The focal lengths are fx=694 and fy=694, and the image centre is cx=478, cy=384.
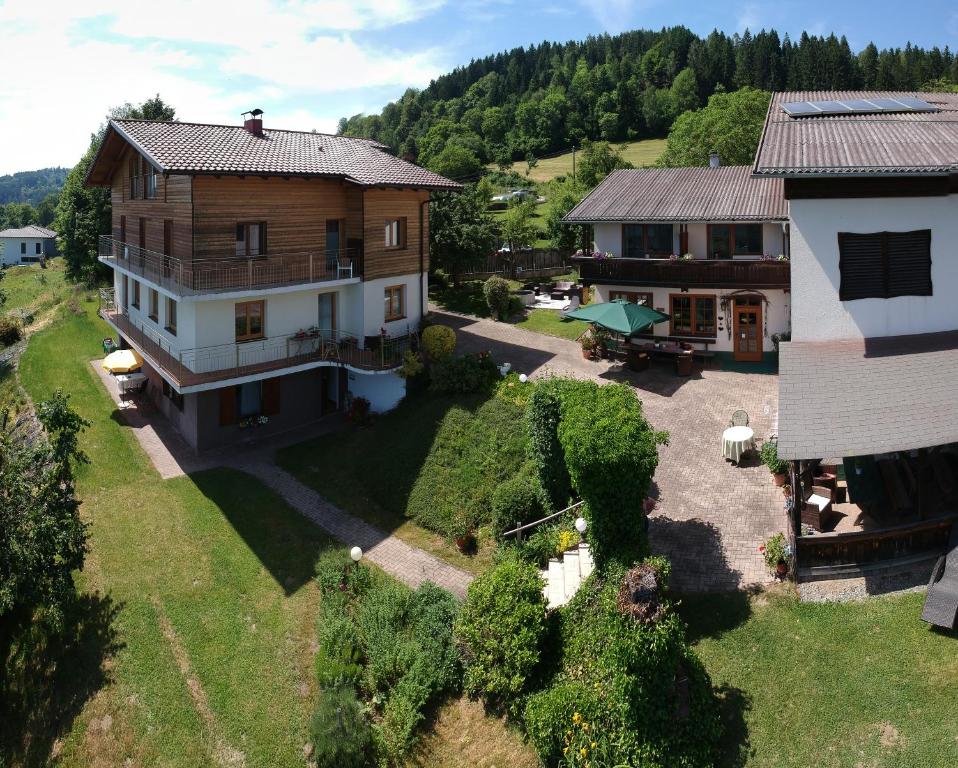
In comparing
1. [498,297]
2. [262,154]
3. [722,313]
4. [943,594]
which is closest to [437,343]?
[498,297]

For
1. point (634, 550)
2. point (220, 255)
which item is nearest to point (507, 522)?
A: point (634, 550)

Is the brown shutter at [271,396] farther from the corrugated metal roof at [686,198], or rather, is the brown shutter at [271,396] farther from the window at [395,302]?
the corrugated metal roof at [686,198]

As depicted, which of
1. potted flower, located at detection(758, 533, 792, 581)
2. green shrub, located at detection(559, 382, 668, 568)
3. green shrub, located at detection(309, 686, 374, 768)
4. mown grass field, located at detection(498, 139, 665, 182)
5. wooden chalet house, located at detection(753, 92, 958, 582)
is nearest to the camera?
wooden chalet house, located at detection(753, 92, 958, 582)

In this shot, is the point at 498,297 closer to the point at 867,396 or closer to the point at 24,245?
the point at 867,396

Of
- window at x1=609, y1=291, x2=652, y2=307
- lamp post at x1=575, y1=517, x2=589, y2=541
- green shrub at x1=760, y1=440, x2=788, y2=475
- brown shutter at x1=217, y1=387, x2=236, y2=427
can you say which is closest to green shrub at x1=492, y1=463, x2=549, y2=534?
lamp post at x1=575, y1=517, x2=589, y2=541

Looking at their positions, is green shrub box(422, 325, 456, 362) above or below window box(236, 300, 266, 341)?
below

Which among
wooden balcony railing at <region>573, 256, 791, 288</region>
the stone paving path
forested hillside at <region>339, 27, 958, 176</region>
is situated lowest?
the stone paving path

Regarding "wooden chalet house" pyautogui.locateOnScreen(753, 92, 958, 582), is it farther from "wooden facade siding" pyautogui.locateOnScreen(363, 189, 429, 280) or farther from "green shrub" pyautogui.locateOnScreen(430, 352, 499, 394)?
"wooden facade siding" pyautogui.locateOnScreen(363, 189, 429, 280)
